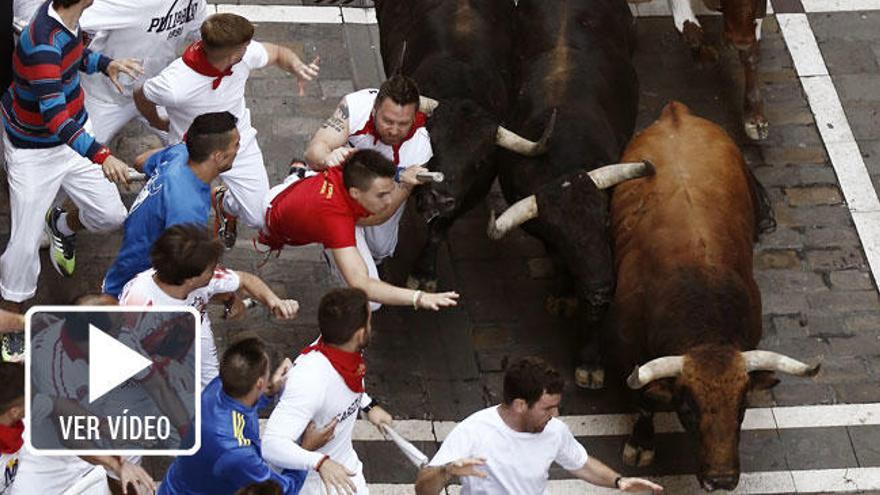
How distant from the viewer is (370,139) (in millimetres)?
12016

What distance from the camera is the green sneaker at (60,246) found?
12.7 meters

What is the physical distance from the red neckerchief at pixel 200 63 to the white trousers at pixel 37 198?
0.99 m

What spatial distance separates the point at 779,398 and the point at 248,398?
501 centimetres

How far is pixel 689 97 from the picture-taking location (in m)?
15.4

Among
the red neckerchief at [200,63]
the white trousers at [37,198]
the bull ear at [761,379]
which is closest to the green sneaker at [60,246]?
the white trousers at [37,198]

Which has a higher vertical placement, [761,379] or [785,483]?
[761,379]

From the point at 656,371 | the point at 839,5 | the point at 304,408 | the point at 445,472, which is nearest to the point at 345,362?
the point at 304,408

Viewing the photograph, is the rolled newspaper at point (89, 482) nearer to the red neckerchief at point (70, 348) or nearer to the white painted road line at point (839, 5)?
the red neckerchief at point (70, 348)

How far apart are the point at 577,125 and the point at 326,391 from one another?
403 cm

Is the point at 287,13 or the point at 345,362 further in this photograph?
the point at 287,13

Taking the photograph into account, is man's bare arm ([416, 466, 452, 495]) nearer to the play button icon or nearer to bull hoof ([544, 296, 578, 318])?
the play button icon

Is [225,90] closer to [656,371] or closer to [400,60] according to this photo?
[400,60]

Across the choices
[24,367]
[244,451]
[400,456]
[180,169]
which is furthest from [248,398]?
[400,456]

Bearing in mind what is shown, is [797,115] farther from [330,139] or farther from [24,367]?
[24,367]
